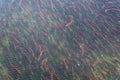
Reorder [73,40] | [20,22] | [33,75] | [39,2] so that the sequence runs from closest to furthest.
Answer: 1. [33,75]
2. [73,40]
3. [20,22]
4. [39,2]

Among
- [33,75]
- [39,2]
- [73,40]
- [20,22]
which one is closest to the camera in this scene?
[33,75]

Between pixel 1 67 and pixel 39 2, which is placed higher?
pixel 39 2

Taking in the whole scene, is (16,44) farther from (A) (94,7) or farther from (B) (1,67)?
(A) (94,7)

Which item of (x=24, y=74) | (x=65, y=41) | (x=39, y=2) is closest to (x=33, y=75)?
(x=24, y=74)

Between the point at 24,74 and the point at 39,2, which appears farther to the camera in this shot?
the point at 39,2

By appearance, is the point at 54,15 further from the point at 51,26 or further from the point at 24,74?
the point at 24,74

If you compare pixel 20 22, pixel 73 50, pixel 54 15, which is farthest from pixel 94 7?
pixel 20 22
